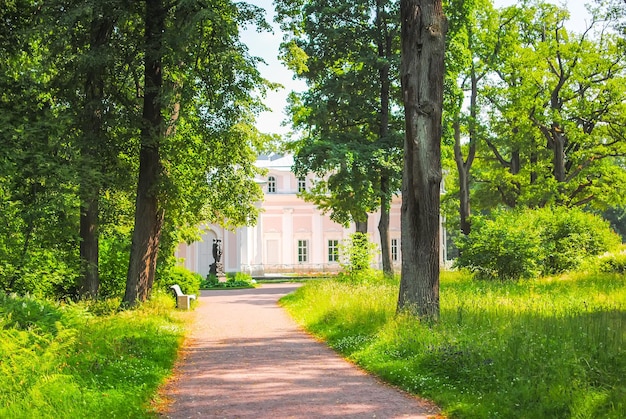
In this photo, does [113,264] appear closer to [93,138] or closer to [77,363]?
[93,138]

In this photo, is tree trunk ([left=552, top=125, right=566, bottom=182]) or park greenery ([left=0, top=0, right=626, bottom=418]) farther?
tree trunk ([left=552, top=125, right=566, bottom=182])

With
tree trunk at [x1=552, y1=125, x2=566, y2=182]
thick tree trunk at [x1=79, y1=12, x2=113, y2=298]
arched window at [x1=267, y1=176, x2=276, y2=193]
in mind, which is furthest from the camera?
arched window at [x1=267, y1=176, x2=276, y2=193]

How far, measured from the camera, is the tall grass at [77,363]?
21.2ft

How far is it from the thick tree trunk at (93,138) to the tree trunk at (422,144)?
6274 mm

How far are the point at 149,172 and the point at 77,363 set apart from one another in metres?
8.55

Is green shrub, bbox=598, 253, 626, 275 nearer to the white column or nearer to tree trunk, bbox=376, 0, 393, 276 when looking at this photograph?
tree trunk, bbox=376, 0, 393, 276

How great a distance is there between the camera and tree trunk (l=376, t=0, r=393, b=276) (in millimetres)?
26875

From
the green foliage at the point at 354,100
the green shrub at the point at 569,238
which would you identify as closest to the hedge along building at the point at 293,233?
the green foliage at the point at 354,100

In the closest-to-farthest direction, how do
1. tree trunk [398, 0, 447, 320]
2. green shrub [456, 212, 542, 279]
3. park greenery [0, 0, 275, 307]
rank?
1. tree trunk [398, 0, 447, 320]
2. park greenery [0, 0, 275, 307]
3. green shrub [456, 212, 542, 279]

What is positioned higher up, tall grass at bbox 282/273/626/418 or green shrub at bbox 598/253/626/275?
A: green shrub at bbox 598/253/626/275

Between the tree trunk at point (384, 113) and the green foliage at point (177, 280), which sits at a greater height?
the tree trunk at point (384, 113)

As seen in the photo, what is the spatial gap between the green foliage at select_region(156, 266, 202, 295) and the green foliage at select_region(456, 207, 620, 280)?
871 cm

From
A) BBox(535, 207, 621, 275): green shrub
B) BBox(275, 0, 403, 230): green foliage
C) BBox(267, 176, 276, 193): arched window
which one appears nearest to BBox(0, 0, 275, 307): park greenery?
BBox(275, 0, 403, 230): green foliage

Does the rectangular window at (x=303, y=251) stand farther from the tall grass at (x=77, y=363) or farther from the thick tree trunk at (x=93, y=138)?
the tall grass at (x=77, y=363)
